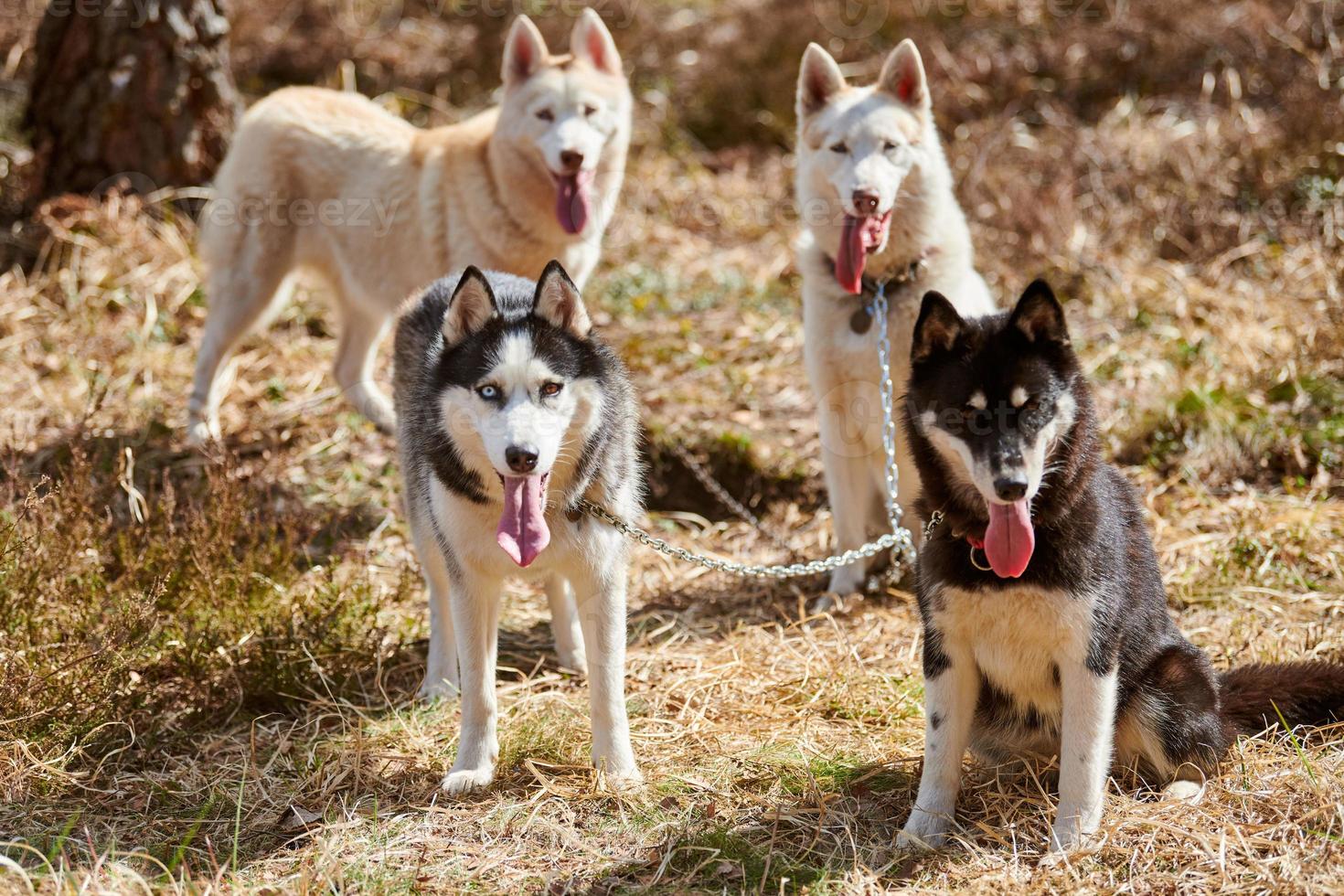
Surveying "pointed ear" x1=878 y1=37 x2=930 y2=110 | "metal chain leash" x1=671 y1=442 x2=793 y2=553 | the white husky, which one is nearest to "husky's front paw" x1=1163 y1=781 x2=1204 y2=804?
the white husky

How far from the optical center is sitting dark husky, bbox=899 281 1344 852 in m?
2.96

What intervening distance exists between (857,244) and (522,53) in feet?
6.79

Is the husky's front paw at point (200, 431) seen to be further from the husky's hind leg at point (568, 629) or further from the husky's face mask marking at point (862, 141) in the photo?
the husky's face mask marking at point (862, 141)

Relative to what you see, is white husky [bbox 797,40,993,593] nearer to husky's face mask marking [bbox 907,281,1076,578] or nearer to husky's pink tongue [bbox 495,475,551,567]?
husky's face mask marking [bbox 907,281,1076,578]

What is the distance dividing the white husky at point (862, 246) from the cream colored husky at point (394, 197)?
120cm

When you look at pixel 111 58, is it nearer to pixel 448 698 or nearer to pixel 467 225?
pixel 467 225

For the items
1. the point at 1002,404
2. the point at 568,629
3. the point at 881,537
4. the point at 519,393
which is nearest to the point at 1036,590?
the point at 1002,404

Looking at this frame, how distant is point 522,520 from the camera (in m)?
3.23

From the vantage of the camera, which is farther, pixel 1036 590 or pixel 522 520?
pixel 522 520

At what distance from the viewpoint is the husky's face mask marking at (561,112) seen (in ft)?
18.3

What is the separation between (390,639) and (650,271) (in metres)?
3.87

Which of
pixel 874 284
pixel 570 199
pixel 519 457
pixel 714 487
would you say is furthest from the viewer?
pixel 570 199

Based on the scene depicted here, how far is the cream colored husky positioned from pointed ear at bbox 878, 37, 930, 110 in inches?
58.7

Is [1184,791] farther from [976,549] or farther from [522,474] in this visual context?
[522,474]
